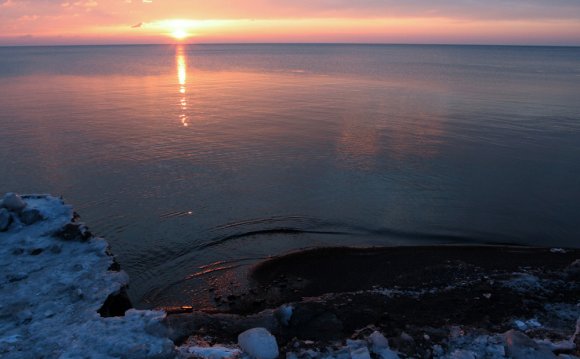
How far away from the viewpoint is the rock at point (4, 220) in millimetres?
9055

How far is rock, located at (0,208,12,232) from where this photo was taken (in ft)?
29.7

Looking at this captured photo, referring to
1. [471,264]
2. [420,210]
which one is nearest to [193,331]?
[471,264]

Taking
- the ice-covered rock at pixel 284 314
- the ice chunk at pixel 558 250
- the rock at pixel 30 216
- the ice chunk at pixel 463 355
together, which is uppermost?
the rock at pixel 30 216

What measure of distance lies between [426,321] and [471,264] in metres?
3.37

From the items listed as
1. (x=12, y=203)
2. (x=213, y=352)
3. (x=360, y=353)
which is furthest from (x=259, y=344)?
(x=12, y=203)

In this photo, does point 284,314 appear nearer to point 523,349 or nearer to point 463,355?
point 463,355

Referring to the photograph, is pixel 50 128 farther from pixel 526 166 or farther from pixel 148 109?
pixel 526 166

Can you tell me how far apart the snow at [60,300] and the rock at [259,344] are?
1.00 m

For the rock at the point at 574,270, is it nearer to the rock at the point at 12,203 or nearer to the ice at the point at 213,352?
the ice at the point at 213,352

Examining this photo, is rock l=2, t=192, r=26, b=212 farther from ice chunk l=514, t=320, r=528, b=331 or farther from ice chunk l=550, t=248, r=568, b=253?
ice chunk l=550, t=248, r=568, b=253

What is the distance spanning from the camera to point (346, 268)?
10539 millimetres

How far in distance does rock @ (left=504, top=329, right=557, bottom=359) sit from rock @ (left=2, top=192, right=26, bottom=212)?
32.1ft

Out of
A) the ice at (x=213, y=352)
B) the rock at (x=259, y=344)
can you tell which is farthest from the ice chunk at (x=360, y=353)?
the ice at (x=213, y=352)

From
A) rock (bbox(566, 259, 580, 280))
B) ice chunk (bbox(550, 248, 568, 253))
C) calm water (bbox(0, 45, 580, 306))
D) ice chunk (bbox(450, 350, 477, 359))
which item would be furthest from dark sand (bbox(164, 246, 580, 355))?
calm water (bbox(0, 45, 580, 306))
